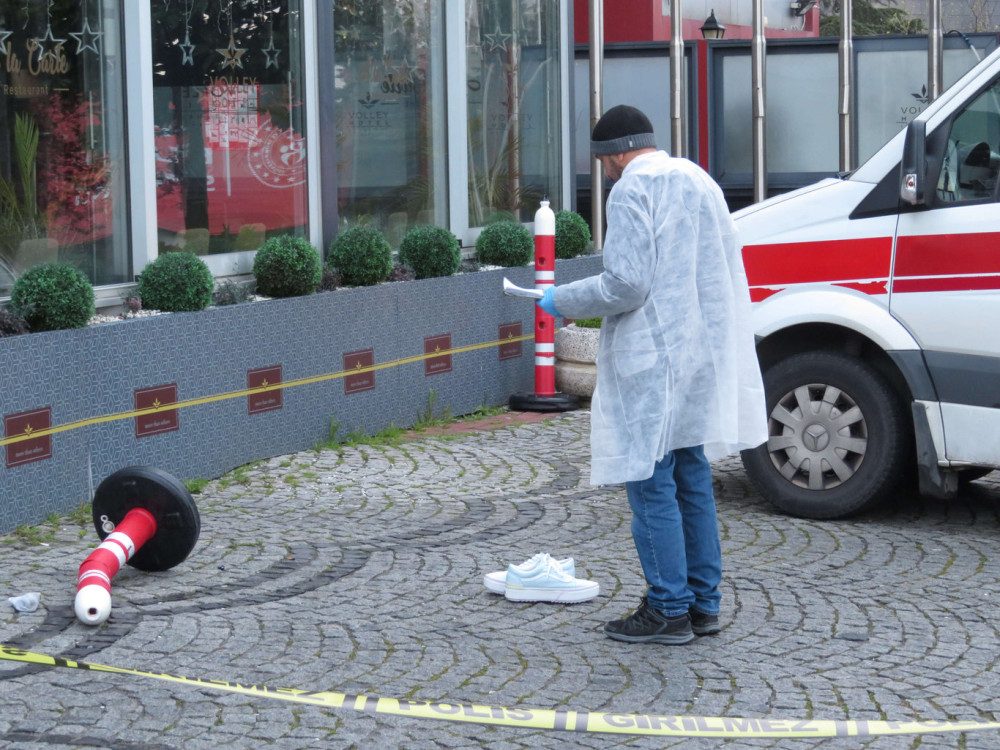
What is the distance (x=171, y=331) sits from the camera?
25.1ft

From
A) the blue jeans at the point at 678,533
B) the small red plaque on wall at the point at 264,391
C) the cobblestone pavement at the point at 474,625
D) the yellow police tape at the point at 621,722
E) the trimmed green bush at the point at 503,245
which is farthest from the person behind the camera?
the trimmed green bush at the point at 503,245

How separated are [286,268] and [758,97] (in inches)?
325

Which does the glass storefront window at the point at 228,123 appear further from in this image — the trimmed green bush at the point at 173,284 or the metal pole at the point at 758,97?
the metal pole at the point at 758,97

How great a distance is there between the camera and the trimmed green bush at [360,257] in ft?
30.2

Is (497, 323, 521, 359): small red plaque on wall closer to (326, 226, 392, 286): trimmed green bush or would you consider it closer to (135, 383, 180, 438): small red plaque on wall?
(326, 226, 392, 286): trimmed green bush

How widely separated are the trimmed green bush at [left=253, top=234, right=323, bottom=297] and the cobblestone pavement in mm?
1394

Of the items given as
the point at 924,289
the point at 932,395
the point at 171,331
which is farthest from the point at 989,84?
the point at 171,331

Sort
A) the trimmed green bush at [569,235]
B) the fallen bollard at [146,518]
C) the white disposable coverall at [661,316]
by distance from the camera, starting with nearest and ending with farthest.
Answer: the white disposable coverall at [661,316] < the fallen bollard at [146,518] < the trimmed green bush at [569,235]

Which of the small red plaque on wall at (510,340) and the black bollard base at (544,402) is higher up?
the small red plaque on wall at (510,340)

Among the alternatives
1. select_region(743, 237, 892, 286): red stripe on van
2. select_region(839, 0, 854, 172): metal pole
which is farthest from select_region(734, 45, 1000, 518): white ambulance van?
select_region(839, 0, 854, 172): metal pole

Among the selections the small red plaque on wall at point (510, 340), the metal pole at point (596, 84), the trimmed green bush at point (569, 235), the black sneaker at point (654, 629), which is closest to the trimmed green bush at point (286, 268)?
the small red plaque on wall at point (510, 340)

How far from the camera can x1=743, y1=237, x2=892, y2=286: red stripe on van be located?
6.70 meters

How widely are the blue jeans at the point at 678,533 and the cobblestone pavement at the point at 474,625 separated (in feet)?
0.57

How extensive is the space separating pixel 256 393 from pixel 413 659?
3.70m
